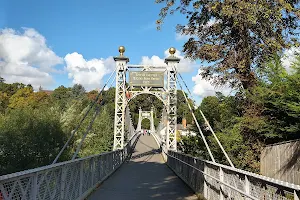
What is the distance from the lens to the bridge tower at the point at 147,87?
21922 mm

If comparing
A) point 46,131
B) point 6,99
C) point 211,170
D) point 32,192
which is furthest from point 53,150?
point 6,99

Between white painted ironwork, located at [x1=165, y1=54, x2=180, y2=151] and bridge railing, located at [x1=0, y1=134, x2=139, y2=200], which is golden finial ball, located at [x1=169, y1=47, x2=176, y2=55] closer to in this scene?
white painted ironwork, located at [x1=165, y1=54, x2=180, y2=151]

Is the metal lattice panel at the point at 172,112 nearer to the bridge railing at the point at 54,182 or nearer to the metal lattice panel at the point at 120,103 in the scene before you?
the metal lattice panel at the point at 120,103

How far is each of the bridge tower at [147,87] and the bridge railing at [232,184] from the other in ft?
38.4

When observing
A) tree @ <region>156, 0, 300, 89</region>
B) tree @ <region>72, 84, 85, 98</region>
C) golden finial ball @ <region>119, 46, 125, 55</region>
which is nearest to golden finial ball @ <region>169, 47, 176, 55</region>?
golden finial ball @ <region>119, 46, 125, 55</region>

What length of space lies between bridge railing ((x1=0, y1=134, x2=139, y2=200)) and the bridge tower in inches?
452

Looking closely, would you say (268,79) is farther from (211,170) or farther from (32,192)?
(32,192)

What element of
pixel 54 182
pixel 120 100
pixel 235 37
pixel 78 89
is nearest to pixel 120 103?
pixel 120 100

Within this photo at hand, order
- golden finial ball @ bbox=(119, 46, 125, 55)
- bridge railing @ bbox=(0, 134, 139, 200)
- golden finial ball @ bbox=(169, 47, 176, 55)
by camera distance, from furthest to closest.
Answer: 1. golden finial ball @ bbox=(169, 47, 176, 55)
2. golden finial ball @ bbox=(119, 46, 125, 55)
3. bridge railing @ bbox=(0, 134, 139, 200)

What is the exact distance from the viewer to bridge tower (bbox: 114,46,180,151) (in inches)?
863

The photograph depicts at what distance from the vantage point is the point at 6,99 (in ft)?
217

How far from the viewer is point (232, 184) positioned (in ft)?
19.5

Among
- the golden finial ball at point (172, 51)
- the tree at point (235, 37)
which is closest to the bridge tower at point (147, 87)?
the golden finial ball at point (172, 51)

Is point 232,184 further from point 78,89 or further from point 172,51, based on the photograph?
point 78,89
